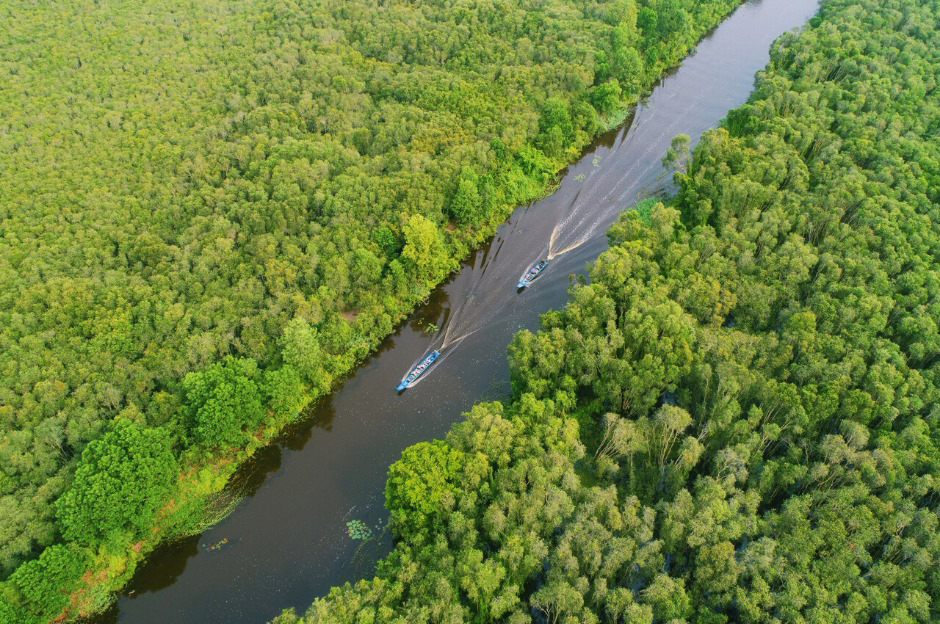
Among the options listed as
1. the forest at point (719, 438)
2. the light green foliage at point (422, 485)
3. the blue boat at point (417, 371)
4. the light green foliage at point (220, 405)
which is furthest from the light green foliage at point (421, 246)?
the light green foliage at point (422, 485)

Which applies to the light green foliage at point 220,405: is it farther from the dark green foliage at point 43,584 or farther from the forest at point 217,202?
the dark green foliage at point 43,584

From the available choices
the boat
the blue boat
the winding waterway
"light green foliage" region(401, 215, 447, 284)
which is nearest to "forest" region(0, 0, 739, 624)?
"light green foliage" region(401, 215, 447, 284)

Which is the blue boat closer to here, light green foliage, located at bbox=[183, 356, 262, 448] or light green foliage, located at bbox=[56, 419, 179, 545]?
light green foliage, located at bbox=[183, 356, 262, 448]

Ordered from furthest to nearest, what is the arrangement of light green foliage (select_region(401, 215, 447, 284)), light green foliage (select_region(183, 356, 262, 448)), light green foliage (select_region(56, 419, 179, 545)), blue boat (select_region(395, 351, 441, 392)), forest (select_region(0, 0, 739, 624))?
light green foliage (select_region(401, 215, 447, 284)), blue boat (select_region(395, 351, 441, 392)), light green foliage (select_region(183, 356, 262, 448)), forest (select_region(0, 0, 739, 624)), light green foliage (select_region(56, 419, 179, 545))

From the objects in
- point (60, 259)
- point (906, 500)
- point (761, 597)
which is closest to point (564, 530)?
point (761, 597)

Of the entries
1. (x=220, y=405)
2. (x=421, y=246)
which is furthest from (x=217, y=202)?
(x=220, y=405)

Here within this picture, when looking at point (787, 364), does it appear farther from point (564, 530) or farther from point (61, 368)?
point (61, 368)
